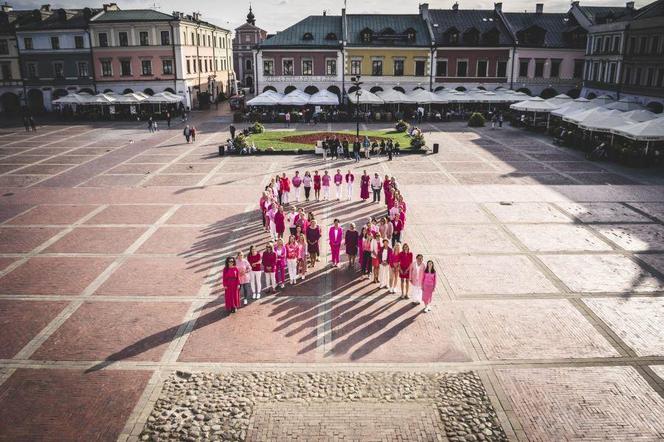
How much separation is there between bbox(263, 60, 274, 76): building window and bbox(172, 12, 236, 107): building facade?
8822 mm

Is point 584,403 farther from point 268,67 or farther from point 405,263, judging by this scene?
point 268,67

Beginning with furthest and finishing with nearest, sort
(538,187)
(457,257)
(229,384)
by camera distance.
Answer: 1. (538,187)
2. (457,257)
3. (229,384)

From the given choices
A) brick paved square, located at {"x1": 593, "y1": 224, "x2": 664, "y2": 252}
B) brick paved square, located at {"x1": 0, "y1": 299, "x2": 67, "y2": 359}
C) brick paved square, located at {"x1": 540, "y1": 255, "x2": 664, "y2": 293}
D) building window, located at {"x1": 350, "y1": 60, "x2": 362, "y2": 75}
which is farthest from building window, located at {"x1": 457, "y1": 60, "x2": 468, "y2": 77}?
brick paved square, located at {"x1": 0, "y1": 299, "x2": 67, "y2": 359}

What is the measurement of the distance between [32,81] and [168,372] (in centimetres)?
5543

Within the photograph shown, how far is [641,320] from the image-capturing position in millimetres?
12227

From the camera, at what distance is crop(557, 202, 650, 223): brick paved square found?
64.3 feet

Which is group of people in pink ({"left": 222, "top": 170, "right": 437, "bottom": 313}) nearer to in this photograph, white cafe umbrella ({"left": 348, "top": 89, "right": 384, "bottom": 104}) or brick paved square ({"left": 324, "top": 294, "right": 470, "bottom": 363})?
brick paved square ({"left": 324, "top": 294, "right": 470, "bottom": 363})

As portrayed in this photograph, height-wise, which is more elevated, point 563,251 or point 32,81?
point 32,81

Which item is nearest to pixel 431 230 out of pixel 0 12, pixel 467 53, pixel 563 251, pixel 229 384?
pixel 563 251

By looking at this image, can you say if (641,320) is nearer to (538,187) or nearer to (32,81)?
(538,187)

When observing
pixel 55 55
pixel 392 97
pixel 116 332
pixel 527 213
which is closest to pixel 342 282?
pixel 116 332

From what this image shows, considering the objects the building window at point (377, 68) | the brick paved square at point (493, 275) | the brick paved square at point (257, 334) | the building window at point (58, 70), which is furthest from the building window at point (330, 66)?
the brick paved square at point (257, 334)

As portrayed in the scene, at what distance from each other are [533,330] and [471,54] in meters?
45.8

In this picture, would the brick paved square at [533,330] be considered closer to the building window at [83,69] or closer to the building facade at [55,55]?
the building facade at [55,55]
